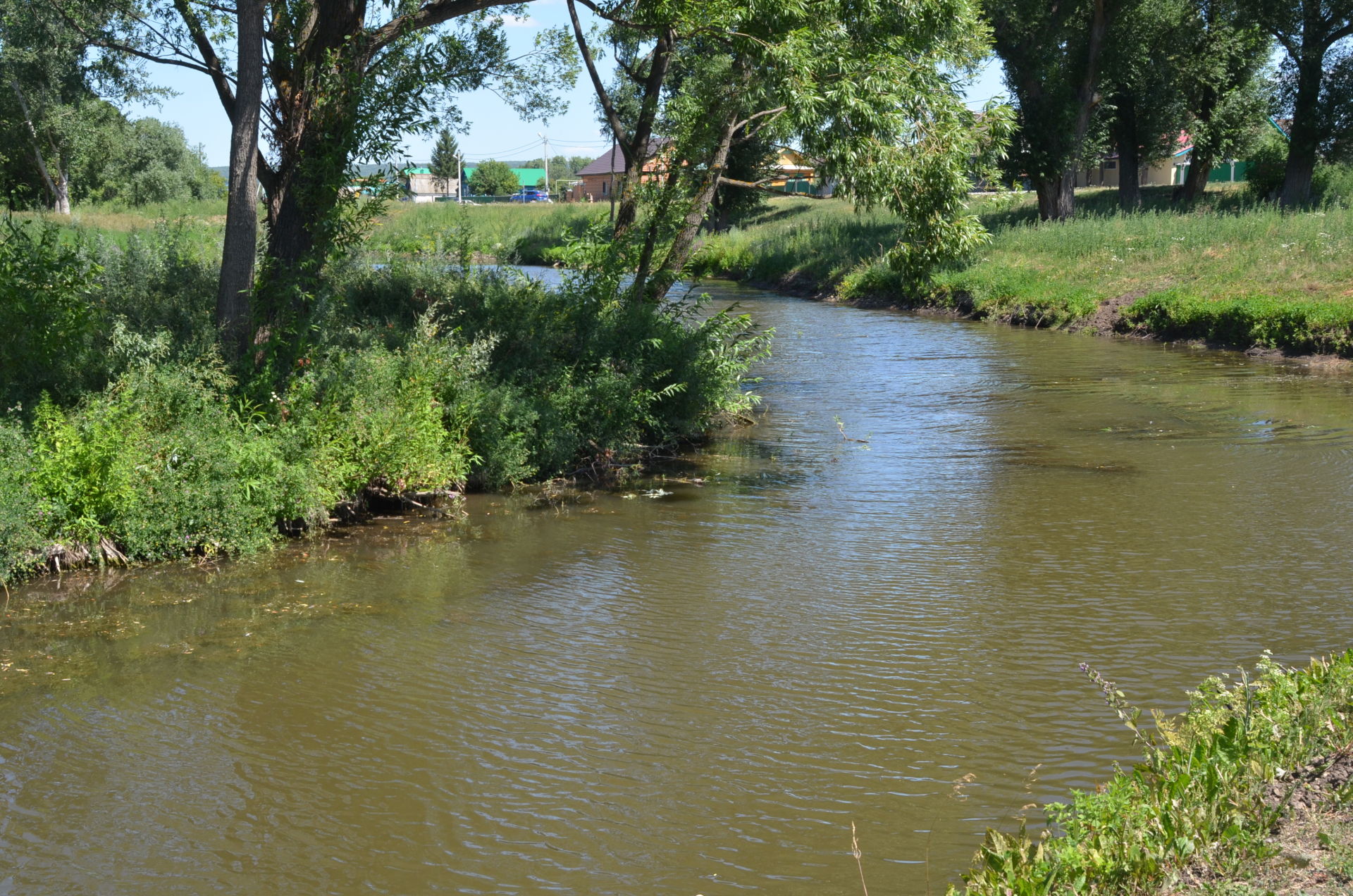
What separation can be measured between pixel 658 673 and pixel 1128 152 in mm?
38831

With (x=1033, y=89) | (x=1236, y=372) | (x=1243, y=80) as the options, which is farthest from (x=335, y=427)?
(x=1243, y=80)

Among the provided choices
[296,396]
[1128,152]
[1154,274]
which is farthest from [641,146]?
[1128,152]

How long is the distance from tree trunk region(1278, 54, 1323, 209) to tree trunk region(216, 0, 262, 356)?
3233cm

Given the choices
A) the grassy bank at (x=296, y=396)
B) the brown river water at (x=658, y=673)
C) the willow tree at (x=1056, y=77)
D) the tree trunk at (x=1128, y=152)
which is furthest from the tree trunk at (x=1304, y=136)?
the grassy bank at (x=296, y=396)

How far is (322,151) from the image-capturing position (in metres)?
10.9

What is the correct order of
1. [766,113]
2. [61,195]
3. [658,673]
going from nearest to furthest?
1. [658,673]
2. [766,113]
3. [61,195]

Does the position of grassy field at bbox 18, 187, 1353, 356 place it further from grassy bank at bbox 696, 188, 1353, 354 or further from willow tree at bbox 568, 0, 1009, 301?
willow tree at bbox 568, 0, 1009, 301

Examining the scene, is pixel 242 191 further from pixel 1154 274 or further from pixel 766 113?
pixel 1154 274

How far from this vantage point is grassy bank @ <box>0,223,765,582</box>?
335 inches

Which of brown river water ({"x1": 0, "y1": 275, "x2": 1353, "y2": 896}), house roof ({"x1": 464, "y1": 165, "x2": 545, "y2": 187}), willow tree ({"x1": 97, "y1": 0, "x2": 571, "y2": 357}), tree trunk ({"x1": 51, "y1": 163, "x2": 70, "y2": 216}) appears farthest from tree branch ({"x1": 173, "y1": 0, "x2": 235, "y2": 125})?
house roof ({"x1": 464, "y1": 165, "x2": 545, "y2": 187})

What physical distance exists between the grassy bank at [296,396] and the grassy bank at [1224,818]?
22.3 ft

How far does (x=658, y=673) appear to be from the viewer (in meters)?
6.87

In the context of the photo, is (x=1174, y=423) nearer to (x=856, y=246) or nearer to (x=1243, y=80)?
(x=856, y=246)

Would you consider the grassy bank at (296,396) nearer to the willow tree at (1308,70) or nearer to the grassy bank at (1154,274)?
the grassy bank at (1154,274)
